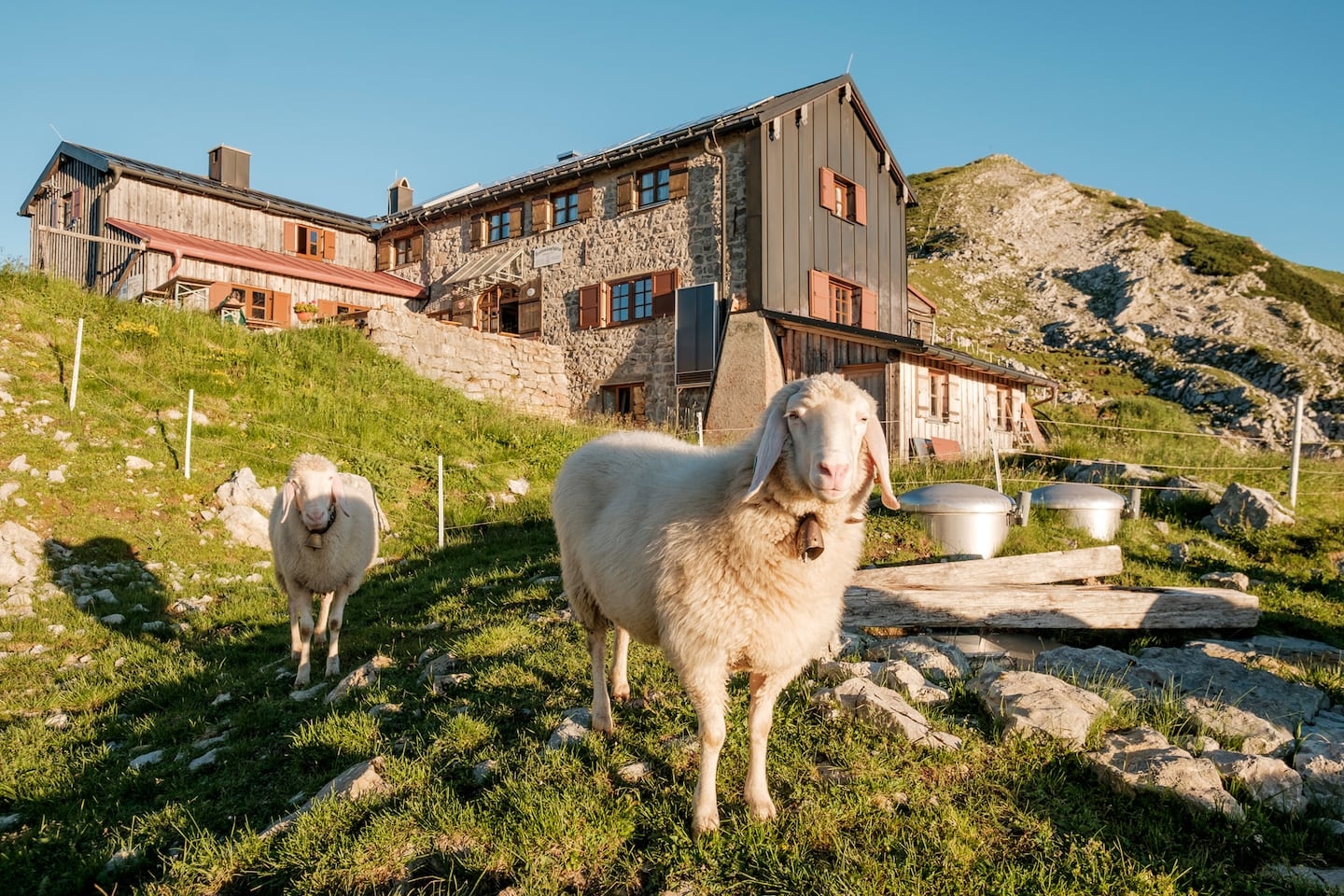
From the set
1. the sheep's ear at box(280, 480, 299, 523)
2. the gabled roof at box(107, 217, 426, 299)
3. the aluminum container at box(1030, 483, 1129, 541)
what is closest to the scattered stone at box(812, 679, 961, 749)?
the sheep's ear at box(280, 480, 299, 523)

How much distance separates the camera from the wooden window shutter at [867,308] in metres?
25.6

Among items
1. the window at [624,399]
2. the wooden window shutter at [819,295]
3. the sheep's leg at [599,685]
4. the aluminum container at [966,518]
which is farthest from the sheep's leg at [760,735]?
the window at [624,399]

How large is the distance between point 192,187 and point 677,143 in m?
18.5

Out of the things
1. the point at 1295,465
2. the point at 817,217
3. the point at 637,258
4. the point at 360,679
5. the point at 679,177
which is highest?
the point at 679,177

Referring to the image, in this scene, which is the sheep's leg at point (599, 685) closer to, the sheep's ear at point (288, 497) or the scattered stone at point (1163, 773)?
the scattered stone at point (1163, 773)

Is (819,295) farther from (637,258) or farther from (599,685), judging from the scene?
(599,685)

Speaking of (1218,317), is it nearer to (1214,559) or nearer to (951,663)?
(1214,559)

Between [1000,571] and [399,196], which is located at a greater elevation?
[399,196]

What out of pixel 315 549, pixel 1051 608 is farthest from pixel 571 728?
pixel 1051 608

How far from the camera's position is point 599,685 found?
4.78 meters

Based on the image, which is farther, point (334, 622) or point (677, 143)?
point (677, 143)

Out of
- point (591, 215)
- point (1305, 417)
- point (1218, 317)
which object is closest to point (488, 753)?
point (591, 215)

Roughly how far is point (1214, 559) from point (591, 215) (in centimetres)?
2086

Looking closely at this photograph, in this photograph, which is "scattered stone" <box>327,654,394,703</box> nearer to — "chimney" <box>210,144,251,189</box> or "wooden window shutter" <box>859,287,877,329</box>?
"wooden window shutter" <box>859,287,877,329</box>
